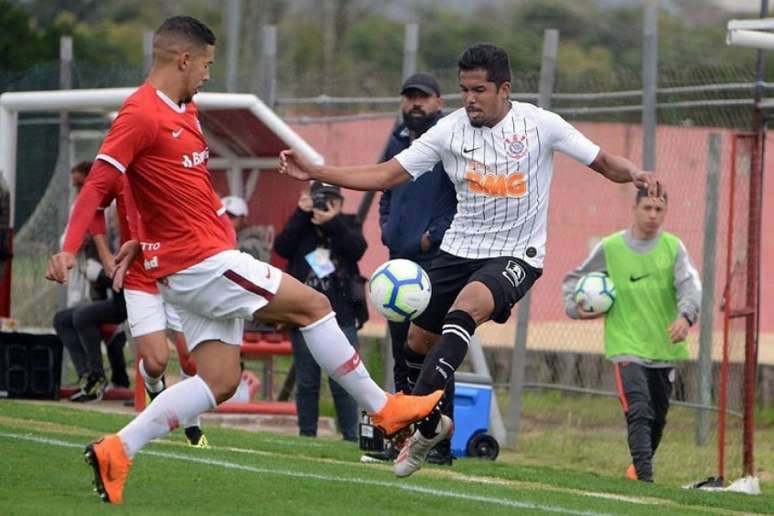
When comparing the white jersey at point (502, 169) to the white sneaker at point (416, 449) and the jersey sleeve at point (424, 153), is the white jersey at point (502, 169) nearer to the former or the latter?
the jersey sleeve at point (424, 153)

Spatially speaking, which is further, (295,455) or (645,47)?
(645,47)

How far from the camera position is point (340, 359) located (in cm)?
906

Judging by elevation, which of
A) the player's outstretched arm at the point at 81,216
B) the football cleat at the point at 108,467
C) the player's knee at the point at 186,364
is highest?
the player's outstretched arm at the point at 81,216

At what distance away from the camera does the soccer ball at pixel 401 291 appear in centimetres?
1025

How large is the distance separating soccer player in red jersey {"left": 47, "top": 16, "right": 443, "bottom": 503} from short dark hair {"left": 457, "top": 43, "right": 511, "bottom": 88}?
1.60 m

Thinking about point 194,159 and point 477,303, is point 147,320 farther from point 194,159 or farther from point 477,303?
point 194,159

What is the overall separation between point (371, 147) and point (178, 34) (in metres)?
8.95

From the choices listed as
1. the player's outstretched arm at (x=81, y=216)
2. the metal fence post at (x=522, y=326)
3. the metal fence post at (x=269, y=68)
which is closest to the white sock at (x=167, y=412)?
the player's outstretched arm at (x=81, y=216)

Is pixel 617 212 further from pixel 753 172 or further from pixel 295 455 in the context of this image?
pixel 295 455

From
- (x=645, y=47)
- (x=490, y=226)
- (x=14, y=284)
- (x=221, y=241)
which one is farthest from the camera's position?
(x=14, y=284)

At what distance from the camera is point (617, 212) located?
54.9 feet

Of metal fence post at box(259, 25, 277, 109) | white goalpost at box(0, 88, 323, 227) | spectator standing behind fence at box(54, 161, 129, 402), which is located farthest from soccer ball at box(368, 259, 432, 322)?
metal fence post at box(259, 25, 277, 109)

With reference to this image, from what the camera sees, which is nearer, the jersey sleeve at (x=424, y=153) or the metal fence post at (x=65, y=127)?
the jersey sleeve at (x=424, y=153)

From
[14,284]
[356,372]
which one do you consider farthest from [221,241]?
[14,284]
